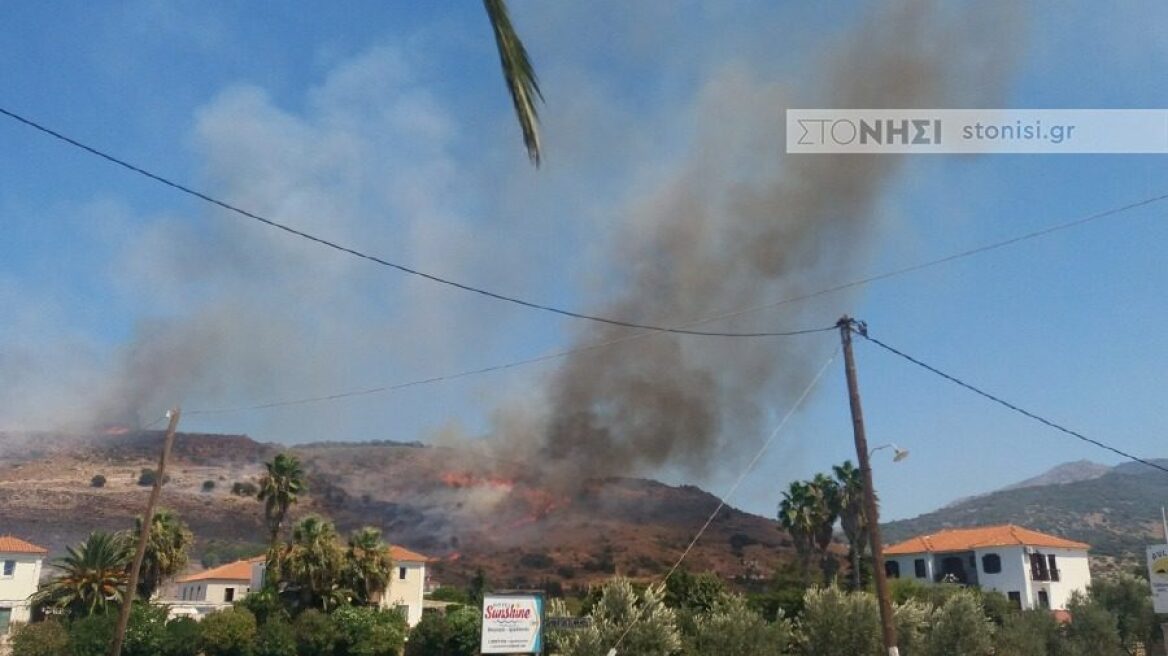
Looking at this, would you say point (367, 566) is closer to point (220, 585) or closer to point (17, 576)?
point (17, 576)

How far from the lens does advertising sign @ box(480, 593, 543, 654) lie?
93.3 feet

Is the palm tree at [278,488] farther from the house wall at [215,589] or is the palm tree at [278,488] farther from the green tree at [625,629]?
the green tree at [625,629]

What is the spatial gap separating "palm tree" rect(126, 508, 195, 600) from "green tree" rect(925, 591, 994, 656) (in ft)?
141

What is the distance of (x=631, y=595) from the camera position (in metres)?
34.2

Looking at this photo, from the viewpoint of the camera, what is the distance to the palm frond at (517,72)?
4.35 metres

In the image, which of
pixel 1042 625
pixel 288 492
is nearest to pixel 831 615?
pixel 1042 625

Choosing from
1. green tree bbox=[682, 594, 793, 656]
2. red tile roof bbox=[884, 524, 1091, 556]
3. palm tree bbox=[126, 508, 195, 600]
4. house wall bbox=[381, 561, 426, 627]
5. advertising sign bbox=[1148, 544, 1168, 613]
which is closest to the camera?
green tree bbox=[682, 594, 793, 656]

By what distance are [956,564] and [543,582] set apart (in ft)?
289

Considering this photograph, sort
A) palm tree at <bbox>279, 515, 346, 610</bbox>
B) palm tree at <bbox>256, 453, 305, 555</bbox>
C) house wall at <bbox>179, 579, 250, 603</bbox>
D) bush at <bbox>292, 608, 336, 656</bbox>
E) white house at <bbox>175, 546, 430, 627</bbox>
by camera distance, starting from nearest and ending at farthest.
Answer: bush at <bbox>292, 608, 336, 656</bbox>
palm tree at <bbox>279, 515, 346, 610</bbox>
white house at <bbox>175, 546, 430, 627</bbox>
palm tree at <bbox>256, 453, 305, 555</bbox>
house wall at <bbox>179, 579, 250, 603</bbox>

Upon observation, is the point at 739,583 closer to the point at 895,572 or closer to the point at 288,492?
the point at 895,572

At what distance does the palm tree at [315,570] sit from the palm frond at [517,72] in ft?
171

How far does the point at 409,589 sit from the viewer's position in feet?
238

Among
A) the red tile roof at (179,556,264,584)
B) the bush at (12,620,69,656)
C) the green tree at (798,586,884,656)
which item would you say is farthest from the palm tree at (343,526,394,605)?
the red tile roof at (179,556,264,584)

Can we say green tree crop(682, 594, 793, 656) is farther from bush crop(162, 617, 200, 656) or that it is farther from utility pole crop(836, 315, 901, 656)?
bush crop(162, 617, 200, 656)
